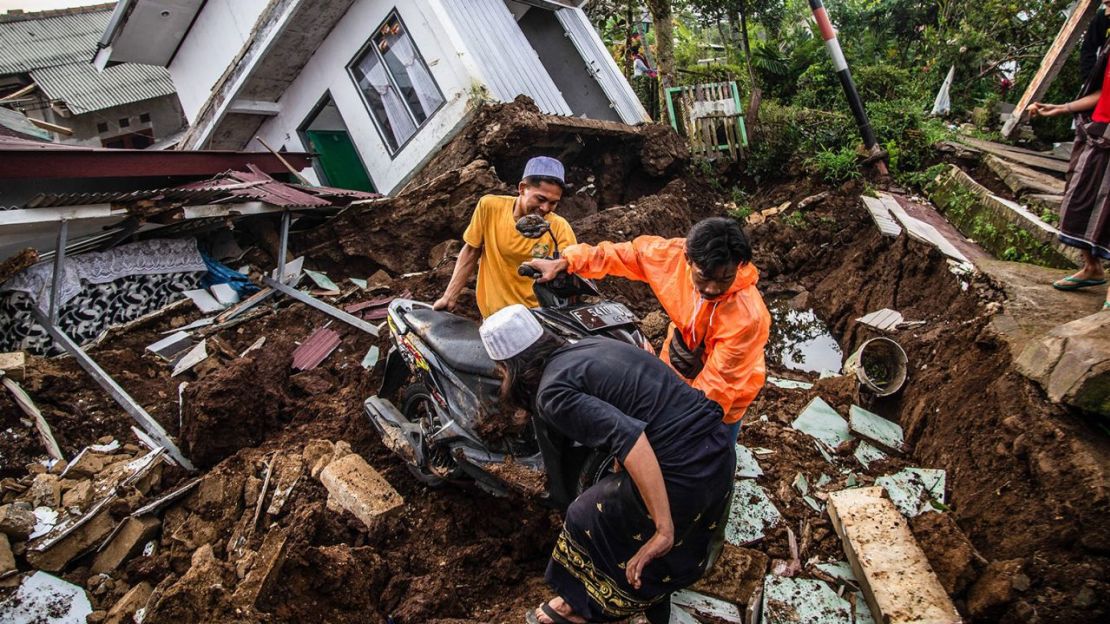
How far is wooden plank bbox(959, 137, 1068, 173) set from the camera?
7094mm

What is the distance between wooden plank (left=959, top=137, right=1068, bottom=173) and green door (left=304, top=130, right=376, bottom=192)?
9830 mm

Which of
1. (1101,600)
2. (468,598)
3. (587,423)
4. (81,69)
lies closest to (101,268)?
(468,598)

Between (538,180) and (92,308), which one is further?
(92,308)

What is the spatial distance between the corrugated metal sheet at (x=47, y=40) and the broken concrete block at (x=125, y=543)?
848 inches

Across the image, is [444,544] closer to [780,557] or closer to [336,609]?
[336,609]

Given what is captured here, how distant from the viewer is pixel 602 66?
10.7m

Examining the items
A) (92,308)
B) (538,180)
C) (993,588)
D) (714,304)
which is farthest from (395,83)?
(993,588)

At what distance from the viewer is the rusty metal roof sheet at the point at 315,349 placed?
17.9 ft

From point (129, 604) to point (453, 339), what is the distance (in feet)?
7.09

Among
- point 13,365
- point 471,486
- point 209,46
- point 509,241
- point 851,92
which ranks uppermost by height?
point 209,46

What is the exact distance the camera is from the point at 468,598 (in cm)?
299

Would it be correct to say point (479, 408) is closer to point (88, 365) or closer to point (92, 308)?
point (88, 365)

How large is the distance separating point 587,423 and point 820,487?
248 centimetres

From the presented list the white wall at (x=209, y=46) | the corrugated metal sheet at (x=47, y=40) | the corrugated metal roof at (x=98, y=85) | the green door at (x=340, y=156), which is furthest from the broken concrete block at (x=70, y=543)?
the corrugated metal sheet at (x=47, y=40)
